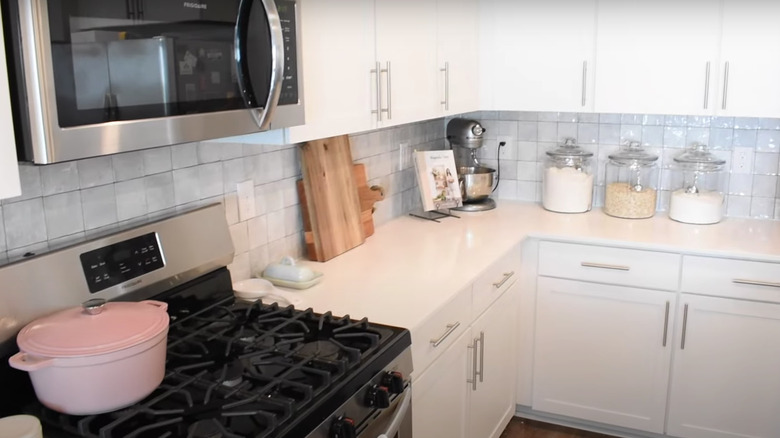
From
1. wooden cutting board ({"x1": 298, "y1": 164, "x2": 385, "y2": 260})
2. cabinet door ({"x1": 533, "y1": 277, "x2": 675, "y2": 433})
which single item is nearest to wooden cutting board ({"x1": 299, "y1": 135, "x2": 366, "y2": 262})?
wooden cutting board ({"x1": 298, "y1": 164, "x2": 385, "y2": 260})

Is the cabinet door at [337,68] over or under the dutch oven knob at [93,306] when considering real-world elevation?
over

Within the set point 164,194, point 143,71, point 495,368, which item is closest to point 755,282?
point 495,368

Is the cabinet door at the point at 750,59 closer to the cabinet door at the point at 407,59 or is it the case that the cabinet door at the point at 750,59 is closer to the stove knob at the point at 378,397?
the cabinet door at the point at 407,59

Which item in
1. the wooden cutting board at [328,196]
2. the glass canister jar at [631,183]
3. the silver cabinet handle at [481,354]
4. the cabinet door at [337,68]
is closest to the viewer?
the cabinet door at [337,68]

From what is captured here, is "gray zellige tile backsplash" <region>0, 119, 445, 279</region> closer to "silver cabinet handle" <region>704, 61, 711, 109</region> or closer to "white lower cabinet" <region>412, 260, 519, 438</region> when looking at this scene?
"white lower cabinet" <region>412, 260, 519, 438</region>

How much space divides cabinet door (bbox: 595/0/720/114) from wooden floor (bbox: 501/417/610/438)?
1351 millimetres

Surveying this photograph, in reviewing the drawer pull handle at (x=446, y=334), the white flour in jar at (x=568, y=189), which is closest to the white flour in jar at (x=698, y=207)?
the white flour in jar at (x=568, y=189)

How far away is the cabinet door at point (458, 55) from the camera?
273 centimetres

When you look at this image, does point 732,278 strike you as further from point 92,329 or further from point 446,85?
point 92,329

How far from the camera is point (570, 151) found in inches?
128

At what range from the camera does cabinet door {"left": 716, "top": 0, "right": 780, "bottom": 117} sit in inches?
104

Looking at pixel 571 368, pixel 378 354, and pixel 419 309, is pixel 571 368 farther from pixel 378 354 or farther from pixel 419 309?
pixel 378 354

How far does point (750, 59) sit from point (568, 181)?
850mm

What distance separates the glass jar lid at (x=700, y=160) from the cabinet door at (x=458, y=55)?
91 cm
